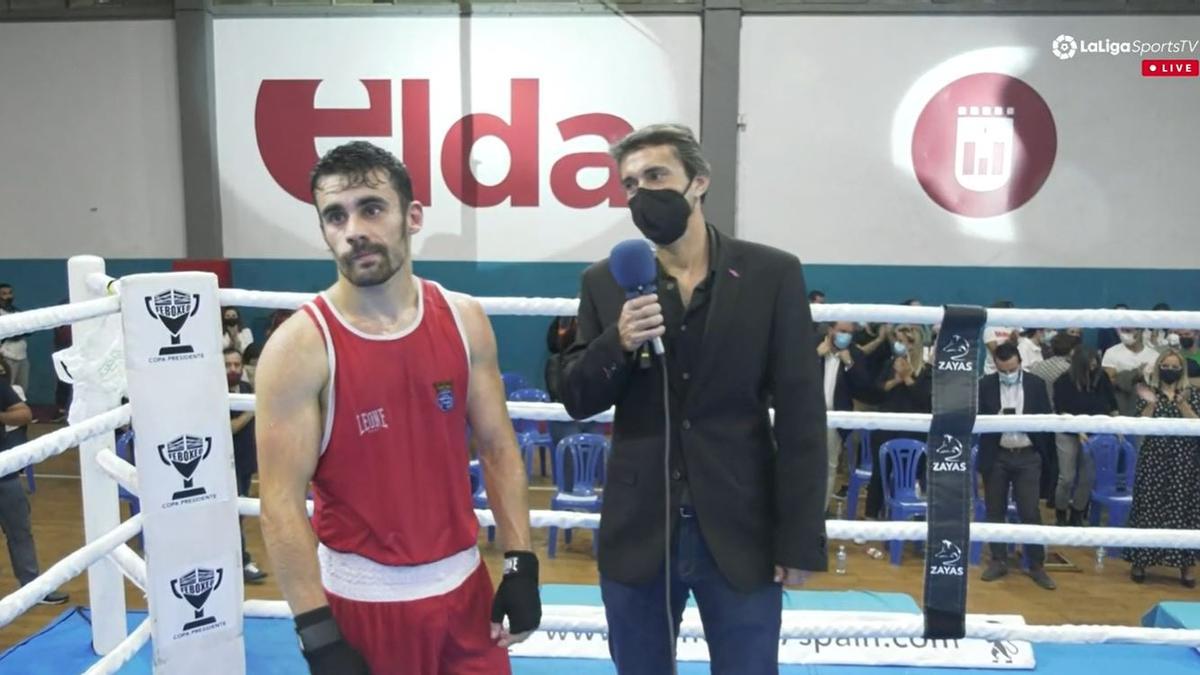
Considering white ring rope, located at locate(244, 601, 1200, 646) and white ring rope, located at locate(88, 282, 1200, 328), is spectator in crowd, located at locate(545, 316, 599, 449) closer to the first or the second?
white ring rope, located at locate(88, 282, 1200, 328)

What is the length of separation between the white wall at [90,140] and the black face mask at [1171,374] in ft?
27.7

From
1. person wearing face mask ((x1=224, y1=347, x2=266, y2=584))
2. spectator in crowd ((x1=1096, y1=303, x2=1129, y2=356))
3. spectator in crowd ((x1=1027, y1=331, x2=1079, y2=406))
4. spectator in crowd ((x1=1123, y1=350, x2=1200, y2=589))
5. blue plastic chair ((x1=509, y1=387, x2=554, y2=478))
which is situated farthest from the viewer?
spectator in crowd ((x1=1096, y1=303, x2=1129, y2=356))

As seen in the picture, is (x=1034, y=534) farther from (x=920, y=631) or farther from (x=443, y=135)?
(x=443, y=135)

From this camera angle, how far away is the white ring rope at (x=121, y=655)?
220 cm

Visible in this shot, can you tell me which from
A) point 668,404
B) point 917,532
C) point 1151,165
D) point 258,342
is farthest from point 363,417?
point 1151,165

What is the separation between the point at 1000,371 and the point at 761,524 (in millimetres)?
3743

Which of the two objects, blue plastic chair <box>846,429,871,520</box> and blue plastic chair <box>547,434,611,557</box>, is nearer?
blue plastic chair <box>547,434,611,557</box>

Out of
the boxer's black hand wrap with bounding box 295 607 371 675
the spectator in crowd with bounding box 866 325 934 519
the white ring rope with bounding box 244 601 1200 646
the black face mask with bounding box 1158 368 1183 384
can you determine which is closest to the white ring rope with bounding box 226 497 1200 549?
the white ring rope with bounding box 244 601 1200 646

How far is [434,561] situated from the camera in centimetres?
160

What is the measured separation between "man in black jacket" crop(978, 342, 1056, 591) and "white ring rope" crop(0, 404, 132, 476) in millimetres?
4231

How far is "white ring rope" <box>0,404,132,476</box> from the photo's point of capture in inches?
75.0

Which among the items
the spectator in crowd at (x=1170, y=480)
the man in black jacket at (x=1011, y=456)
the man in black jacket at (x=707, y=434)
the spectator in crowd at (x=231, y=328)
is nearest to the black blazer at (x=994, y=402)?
the man in black jacket at (x=1011, y=456)

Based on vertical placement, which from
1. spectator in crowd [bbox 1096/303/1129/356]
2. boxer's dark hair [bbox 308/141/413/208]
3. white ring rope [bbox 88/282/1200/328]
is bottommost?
spectator in crowd [bbox 1096/303/1129/356]

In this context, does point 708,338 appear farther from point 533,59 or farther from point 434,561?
point 533,59
